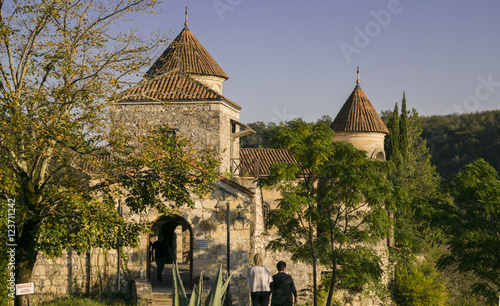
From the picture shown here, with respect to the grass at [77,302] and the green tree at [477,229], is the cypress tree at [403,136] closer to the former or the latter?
the green tree at [477,229]

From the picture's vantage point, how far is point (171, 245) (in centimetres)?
2483

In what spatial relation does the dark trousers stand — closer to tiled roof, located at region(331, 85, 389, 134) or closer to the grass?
the grass

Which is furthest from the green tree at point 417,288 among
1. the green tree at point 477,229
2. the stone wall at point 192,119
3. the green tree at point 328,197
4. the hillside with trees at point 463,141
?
the hillside with trees at point 463,141

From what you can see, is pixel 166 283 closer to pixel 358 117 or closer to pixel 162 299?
pixel 162 299

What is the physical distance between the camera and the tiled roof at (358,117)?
29734mm

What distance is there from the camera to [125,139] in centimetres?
1175

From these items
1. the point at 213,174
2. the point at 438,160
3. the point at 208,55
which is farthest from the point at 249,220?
the point at 438,160

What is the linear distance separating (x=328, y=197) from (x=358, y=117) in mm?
13361

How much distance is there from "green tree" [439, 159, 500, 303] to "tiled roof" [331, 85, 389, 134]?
13.4m

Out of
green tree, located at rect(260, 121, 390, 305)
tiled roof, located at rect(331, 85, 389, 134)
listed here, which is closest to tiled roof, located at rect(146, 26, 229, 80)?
tiled roof, located at rect(331, 85, 389, 134)

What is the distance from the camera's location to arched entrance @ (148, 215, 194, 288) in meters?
17.2

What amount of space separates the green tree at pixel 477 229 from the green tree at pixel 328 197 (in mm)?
2130

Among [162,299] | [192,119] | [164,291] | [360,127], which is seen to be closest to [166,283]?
[164,291]

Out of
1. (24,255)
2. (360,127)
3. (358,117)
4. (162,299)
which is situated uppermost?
(358,117)
